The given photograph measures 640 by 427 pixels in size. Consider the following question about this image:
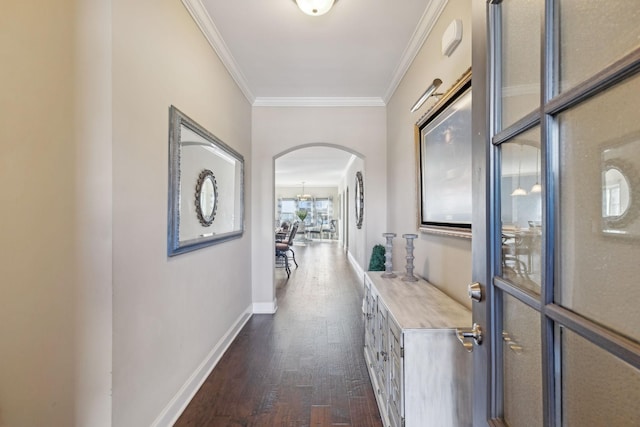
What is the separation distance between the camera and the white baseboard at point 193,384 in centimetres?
176

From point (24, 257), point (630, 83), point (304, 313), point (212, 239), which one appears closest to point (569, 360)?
point (630, 83)

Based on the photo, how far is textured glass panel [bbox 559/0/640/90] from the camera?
0.48 meters

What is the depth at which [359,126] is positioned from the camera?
3.82 metres

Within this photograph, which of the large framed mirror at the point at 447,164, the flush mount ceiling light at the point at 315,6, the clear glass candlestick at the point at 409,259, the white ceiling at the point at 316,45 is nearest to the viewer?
the large framed mirror at the point at 447,164

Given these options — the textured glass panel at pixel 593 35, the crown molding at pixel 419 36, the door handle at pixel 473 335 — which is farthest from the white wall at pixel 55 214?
the crown molding at pixel 419 36

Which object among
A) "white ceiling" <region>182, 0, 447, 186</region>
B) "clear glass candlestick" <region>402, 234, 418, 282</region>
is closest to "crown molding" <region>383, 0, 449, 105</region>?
"white ceiling" <region>182, 0, 447, 186</region>

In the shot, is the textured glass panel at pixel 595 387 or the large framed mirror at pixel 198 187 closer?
the textured glass panel at pixel 595 387

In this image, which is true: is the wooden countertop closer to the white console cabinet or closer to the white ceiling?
the white console cabinet

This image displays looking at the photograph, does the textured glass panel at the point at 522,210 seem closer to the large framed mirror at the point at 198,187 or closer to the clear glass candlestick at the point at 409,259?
the clear glass candlestick at the point at 409,259

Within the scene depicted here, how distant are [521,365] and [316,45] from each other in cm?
267

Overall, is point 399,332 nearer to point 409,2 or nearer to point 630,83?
point 630,83

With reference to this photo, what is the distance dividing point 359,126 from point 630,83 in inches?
137

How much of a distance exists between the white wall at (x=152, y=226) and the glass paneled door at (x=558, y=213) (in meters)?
1.44

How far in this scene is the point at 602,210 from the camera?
533 millimetres
